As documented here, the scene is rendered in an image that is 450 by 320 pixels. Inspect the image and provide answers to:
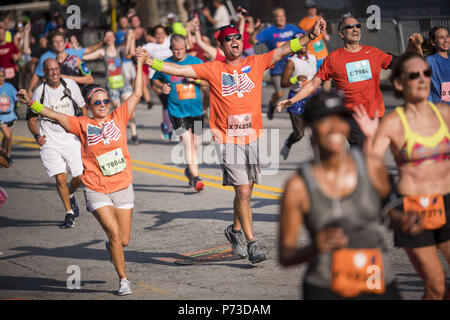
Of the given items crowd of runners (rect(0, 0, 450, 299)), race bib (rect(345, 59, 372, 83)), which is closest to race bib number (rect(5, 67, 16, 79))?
crowd of runners (rect(0, 0, 450, 299))

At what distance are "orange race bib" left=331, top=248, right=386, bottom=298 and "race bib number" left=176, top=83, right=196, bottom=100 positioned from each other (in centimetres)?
746

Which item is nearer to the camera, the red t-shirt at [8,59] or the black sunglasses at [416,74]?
the black sunglasses at [416,74]

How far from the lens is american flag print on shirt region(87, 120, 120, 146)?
7152 millimetres

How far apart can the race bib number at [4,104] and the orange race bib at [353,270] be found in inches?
375

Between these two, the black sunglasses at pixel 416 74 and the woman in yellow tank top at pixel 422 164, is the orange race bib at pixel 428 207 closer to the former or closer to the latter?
the woman in yellow tank top at pixel 422 164

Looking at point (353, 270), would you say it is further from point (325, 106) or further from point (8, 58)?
point (8, 58)

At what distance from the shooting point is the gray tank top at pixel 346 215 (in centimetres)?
396

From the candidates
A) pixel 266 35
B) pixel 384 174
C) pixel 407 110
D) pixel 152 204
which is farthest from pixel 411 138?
pixel 266 35

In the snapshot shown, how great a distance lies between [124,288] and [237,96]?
7.17 feet

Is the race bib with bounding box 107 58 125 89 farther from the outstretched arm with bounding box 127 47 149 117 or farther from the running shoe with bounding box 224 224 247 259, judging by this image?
the running shoe with bounding box 224 224 247 259

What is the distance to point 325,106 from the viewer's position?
13.2 feet

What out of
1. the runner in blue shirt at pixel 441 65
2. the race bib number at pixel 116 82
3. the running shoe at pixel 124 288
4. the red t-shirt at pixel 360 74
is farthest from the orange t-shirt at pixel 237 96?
the race bib number at pixel 116 82

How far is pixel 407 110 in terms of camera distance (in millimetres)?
5109

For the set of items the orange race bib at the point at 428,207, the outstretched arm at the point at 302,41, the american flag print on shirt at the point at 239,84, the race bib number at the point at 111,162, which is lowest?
the orange race bib at the point at 428,207
